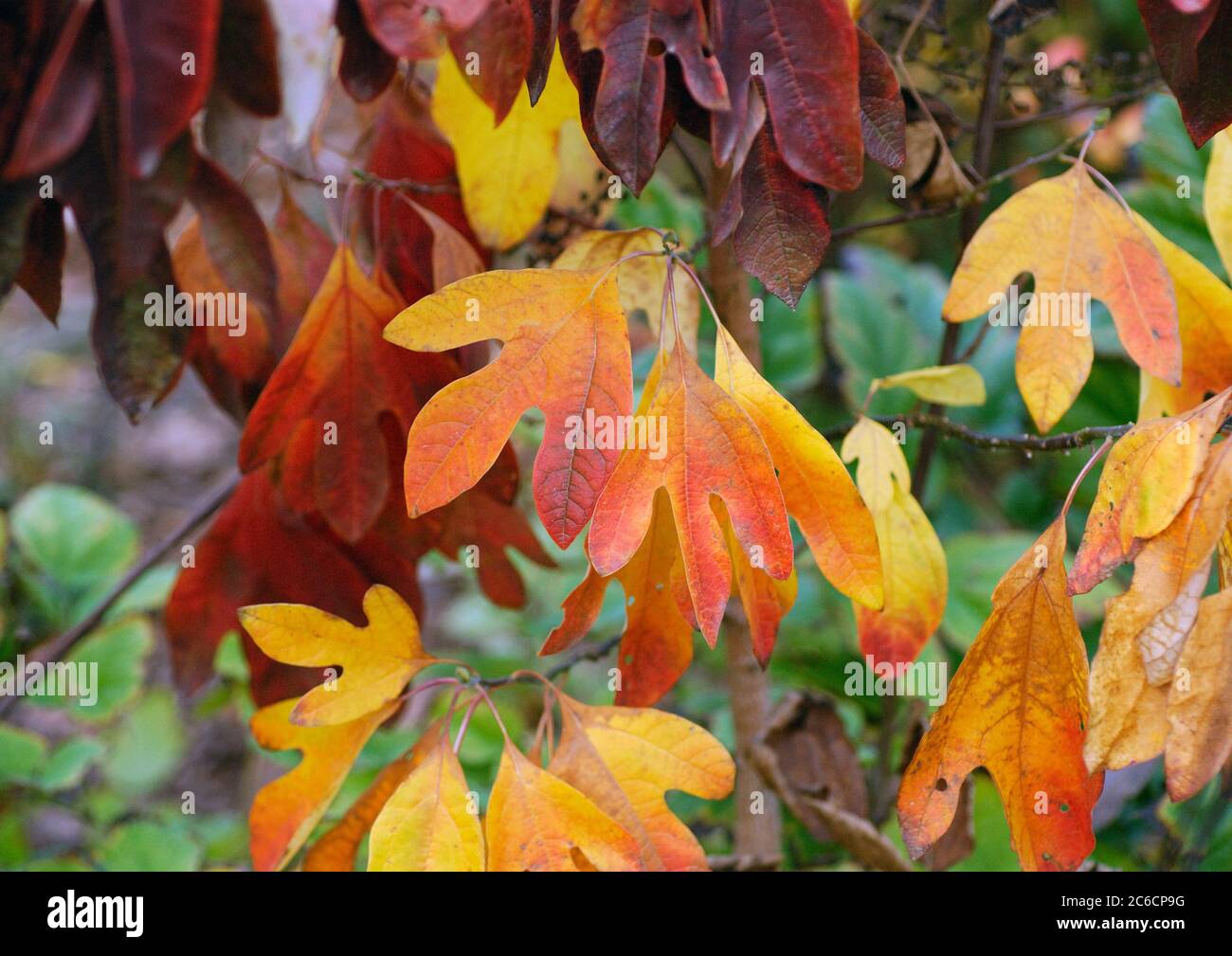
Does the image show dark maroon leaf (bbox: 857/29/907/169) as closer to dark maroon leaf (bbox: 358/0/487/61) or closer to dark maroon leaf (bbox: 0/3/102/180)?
dark maroon leaf (bbox: 358/0/487/61)

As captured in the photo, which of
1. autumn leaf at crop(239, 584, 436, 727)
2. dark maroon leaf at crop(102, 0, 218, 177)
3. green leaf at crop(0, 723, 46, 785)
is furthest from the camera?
green leaf at crop(0, 723, 46, 785)

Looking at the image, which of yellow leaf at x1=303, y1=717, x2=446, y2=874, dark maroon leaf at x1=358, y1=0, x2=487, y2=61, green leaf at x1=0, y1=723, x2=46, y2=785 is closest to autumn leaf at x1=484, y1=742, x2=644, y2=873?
yellow leaf at x1=303, y1=717, x2=446, y2=874

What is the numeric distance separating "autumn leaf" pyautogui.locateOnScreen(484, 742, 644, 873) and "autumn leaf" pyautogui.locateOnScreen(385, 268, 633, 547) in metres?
0.18

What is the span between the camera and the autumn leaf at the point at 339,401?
719 millimetres

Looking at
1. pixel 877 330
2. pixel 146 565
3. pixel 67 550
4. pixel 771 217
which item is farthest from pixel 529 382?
pixel 67 550

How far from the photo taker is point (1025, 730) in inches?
25.1

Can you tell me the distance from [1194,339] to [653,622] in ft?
1.41

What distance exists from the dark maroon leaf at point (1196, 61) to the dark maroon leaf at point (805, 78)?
18 cm

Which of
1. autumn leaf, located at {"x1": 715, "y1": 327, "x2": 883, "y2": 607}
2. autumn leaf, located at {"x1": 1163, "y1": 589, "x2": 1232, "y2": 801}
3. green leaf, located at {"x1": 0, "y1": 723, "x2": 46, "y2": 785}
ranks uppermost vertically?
autumn leaf, located at {"x1": 715, "y1": 327, "x2": 883, "y2": 607}

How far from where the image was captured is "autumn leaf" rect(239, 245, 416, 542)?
2.36ft

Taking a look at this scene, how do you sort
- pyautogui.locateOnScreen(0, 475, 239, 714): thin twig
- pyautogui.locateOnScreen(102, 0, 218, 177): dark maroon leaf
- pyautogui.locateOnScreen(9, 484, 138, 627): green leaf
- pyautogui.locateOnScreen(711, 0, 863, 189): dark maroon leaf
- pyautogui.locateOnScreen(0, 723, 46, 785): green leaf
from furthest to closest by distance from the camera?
pyautogui.locateOnScreen(9, 484, 138, 627): green leaf < pyautogui.locateOnScreen(0, 723, 46, 785): green leaf < pyautogui.locateOnScreen(0, 475, 239, 714): thin twig < pyautogui.locateOnScreen(711, 0, 863, 189): dark maroon leaf < pyautogui.locateOnScreen(102, 0, 218, 177): dark maroon leaf
